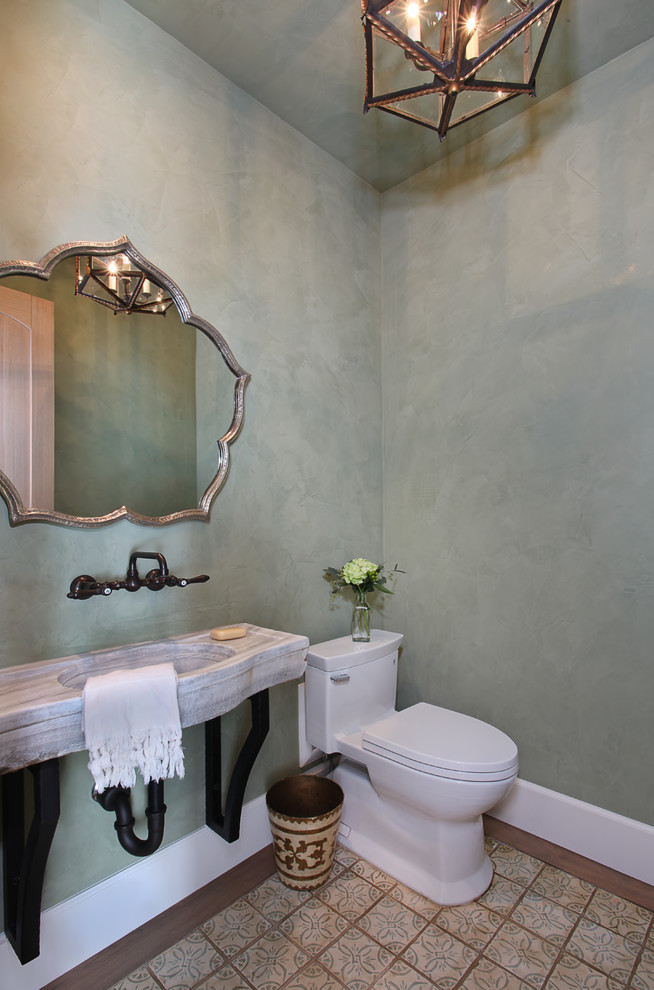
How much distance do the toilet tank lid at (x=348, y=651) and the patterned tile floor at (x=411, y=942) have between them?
713 mm

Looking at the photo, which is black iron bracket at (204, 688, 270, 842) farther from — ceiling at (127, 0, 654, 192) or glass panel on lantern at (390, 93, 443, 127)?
ceiling at (127, 0, 654, 192)

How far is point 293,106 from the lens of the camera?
2076 mm

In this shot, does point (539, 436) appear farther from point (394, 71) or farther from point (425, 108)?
point (394, 71)

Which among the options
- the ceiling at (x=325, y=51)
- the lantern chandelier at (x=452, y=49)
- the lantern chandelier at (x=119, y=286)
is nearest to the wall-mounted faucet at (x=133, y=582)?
the lantern chandelier at (x=119, y=286)

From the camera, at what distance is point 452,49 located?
1.31 m

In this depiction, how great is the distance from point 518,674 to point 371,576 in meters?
0.71

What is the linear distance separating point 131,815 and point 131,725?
335mm

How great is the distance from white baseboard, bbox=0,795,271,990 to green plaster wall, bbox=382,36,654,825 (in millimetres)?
1076

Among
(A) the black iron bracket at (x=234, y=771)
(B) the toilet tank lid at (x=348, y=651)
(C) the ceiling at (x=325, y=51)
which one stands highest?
(C) the ceiling at (x=325, y=51)

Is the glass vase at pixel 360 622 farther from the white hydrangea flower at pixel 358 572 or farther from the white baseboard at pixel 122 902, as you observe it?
the white baseboard at pixel 122 902

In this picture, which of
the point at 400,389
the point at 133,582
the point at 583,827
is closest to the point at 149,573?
the point at 133,582

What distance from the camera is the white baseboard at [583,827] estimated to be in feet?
5.75

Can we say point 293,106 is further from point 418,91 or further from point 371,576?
Answer: point 371,576

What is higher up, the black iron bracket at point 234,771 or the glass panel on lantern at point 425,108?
the glass panel on lantern at point 425,108
